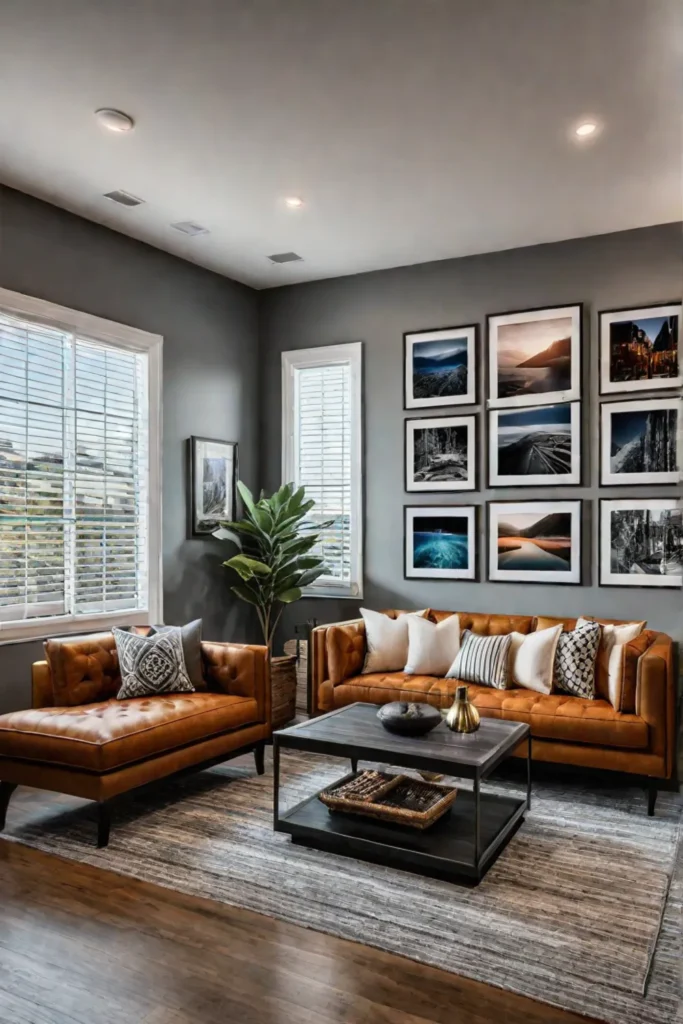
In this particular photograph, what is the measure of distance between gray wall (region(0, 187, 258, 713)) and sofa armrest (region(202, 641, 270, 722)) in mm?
1063

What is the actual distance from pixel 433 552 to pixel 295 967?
3457 millimetres

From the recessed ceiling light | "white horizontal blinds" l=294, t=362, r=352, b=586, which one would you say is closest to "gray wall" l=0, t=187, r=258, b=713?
"white horizontal blinds" l=294, t=362, r=352, b=586

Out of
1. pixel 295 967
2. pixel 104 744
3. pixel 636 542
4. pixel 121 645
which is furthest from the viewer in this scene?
pixel 636 542

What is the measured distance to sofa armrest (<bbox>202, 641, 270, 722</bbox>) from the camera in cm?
438

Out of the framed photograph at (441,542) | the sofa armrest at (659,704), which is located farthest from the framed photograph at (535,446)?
the sofa armrest at (659,704)

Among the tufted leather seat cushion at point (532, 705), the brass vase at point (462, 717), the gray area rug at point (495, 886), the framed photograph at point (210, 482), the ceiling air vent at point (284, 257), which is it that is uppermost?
the ceiling air vent at point (284, 257)

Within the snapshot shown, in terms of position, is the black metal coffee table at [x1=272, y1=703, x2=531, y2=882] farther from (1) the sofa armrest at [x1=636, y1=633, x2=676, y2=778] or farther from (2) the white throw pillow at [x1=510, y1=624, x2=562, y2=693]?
(2) the white throw pillow at [x1=510, y1=624, x2=562, y2=693]

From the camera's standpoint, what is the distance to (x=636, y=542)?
16.2 ft

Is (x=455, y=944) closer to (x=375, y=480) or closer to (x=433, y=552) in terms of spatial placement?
(x=433, y=552)

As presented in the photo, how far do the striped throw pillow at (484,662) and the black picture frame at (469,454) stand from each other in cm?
124

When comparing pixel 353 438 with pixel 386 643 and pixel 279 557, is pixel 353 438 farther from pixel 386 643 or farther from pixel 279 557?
pixel 386 643

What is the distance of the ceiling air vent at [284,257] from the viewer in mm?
5523

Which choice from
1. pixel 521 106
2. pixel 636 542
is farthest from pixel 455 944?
pixel 521 106

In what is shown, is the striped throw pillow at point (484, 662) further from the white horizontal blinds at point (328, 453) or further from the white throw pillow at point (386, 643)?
the white horizontal blinds at point (328, 453)
